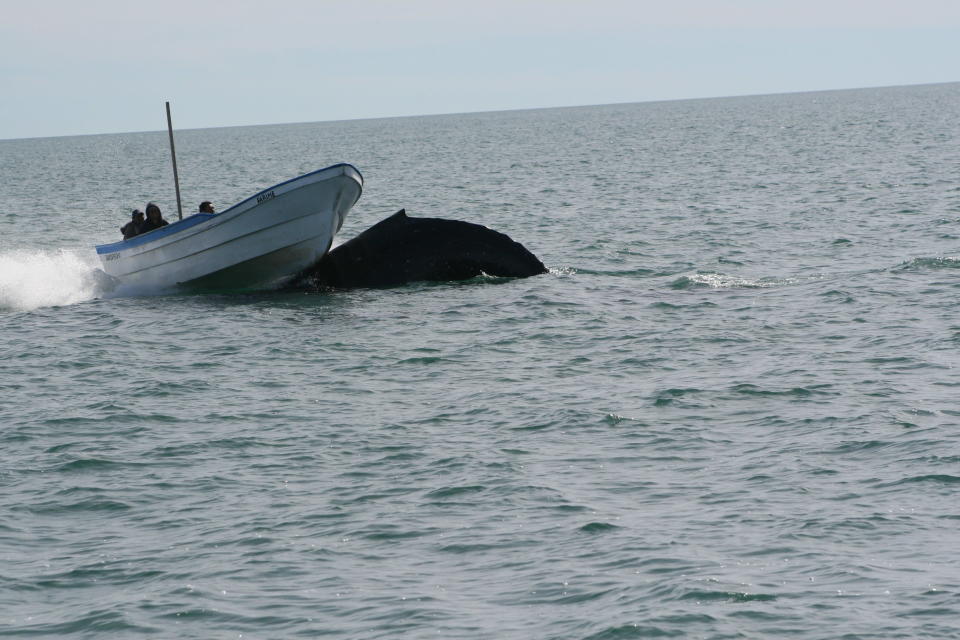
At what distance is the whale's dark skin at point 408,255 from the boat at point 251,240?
48cm

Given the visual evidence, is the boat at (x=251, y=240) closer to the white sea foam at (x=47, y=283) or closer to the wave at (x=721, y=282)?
the white sea foam at (x=47, y=283)

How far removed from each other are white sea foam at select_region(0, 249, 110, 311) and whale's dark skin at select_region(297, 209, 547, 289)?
4461mm

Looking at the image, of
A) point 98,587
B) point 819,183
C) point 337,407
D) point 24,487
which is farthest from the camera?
point 819,183

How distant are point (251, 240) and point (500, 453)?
38.1 feet

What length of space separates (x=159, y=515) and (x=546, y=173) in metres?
54.0

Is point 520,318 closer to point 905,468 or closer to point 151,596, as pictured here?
point 905,468

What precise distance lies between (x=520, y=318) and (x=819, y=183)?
30.7m

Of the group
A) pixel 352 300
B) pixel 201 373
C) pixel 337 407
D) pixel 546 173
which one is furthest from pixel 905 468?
pixel 546 173

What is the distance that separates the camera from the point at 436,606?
894cm

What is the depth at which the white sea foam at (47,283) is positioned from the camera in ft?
80.3

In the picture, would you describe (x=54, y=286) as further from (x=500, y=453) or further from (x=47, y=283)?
(x=500, y=453)

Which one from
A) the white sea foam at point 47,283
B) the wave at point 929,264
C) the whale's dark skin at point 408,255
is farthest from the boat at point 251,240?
the wave at point 929,264

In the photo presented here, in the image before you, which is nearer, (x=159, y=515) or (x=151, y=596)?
(x=151, y=596)

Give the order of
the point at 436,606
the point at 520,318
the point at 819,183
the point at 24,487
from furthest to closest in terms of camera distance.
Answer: the point at 819,183 → the point at 520,318 → the point at 24,487 → the point at 436,606
